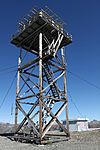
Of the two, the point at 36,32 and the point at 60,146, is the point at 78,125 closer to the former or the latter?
the point at 36,32

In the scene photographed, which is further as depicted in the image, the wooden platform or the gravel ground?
the wooden platform

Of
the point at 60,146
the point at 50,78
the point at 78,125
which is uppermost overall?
the point at 50,78

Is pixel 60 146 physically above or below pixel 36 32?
below

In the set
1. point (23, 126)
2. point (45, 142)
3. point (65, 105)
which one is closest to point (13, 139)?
point (23, 126)

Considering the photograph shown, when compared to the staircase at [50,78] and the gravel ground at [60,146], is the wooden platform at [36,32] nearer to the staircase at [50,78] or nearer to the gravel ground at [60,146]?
the staircase at [50,78]

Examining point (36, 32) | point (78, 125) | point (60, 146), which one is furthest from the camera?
point (78, 125)

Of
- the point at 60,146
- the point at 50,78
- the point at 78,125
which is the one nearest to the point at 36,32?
the point at 50,78

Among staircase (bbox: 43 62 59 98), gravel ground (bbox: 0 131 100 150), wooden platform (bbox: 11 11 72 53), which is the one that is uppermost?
wooden platform (bbox: 11 11 72 53)

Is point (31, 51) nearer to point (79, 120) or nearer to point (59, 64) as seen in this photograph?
point (59, 64)

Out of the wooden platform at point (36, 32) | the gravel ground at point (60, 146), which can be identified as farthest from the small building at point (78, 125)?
the gravel ground at point (60, 146)

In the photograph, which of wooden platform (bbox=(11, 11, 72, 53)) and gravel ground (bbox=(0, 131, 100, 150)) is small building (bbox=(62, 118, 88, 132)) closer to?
wooden platform (bbox=(11, 11, 72, 53))

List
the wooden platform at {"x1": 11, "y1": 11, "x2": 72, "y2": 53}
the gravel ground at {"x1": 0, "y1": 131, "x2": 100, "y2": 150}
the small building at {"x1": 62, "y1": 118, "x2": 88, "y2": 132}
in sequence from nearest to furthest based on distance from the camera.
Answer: the gravel ground at {"x1": 0, "y1": 131, "x2": 100, "y2": 150} < the wooden platform at {"x1": 11, "y1": 11, "x2": 72, "y2": 53} < the small building at {"x1": 62, "y1": 118, "x2": 88, "y2": 132}

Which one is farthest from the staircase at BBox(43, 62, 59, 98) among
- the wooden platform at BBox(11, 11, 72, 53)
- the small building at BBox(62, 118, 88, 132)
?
the small building at BBox(62, 118, 88, 132)

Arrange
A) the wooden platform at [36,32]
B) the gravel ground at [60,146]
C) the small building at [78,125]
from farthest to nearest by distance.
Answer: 1. the small building at [78,125]
2. the wooden platform at [36,32]
3. the gravel ground at [60,146]
